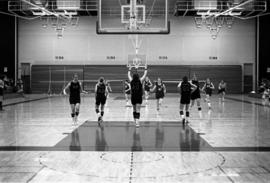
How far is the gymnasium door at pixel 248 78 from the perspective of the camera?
38.7 m

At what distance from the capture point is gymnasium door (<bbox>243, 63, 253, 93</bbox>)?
1522 inches

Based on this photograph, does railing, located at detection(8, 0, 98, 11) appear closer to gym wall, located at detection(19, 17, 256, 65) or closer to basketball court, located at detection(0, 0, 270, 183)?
basketball court, located at detection(0, 0, 270, 183)

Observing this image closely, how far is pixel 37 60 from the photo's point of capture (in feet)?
130

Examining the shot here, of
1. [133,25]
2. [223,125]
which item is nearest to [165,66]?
[133,25]

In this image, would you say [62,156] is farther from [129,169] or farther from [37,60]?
[37,60]

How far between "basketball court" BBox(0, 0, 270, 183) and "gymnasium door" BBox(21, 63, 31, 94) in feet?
0.35

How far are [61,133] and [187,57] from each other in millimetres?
28992

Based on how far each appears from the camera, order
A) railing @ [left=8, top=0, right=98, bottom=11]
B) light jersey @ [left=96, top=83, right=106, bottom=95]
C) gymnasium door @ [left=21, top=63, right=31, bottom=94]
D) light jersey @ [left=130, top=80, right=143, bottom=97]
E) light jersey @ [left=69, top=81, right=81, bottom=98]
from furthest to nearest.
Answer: gymnasium door @ [left=21, top=63, right=31, bottom=94]
railing @ [left=8, top=0, right=98, bottom=11]
light jersey @ [left=96, top=83, right=106, bottom=95]
light jersey @ [left=69, top=81, right=81, bottom=98]
light jersey @ [left=130, top=80, right=143, bottom=97]

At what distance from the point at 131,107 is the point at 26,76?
2044cm

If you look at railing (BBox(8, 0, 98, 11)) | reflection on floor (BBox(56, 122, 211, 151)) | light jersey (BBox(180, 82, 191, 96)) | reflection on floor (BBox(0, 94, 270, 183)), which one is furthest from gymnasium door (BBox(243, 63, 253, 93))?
reflection on floor (BBox(56, 122, 211, 151))

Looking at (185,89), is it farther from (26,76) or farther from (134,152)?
(26,76)

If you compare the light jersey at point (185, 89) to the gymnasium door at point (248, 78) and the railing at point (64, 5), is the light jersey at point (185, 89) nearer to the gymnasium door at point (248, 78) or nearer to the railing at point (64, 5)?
the railing at point (64, 5)

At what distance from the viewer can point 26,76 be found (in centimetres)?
3900

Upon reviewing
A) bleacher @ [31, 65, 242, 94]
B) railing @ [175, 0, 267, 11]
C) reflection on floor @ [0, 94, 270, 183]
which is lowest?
reflection on floor @ [0, 94, 270, 183]
